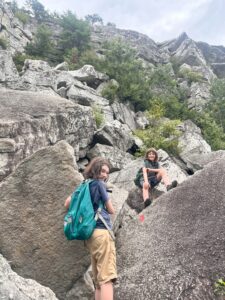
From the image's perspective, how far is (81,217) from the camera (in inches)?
293

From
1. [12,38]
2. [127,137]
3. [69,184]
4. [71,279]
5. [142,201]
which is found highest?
[12,38]

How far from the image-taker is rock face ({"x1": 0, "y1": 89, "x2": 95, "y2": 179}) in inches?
532

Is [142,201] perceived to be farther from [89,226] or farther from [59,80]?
[59,80]

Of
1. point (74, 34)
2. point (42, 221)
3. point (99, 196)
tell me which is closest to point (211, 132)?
point (42, 221)

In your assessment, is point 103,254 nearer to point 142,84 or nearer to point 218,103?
point 142,84

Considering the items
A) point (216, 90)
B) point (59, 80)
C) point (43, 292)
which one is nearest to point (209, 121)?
point (216, 90)

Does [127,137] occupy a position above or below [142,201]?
above

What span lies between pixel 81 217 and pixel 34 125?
8.51 m

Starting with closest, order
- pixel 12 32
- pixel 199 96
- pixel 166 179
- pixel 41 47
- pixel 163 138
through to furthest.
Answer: pixel 166 179 → pixel 163 138 → pixel 199 96 → pixel 41 47 → pixel 12 32

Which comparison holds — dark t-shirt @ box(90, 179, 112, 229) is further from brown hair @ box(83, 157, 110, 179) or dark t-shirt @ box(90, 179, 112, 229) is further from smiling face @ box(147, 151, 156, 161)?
smiling face @ box(147, 151, 156, 161)

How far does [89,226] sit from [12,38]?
58.0 meters

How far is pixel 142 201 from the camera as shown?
13523 mm

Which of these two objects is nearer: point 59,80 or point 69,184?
point 69,184

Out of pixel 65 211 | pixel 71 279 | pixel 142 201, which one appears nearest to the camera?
pixel 71 279
